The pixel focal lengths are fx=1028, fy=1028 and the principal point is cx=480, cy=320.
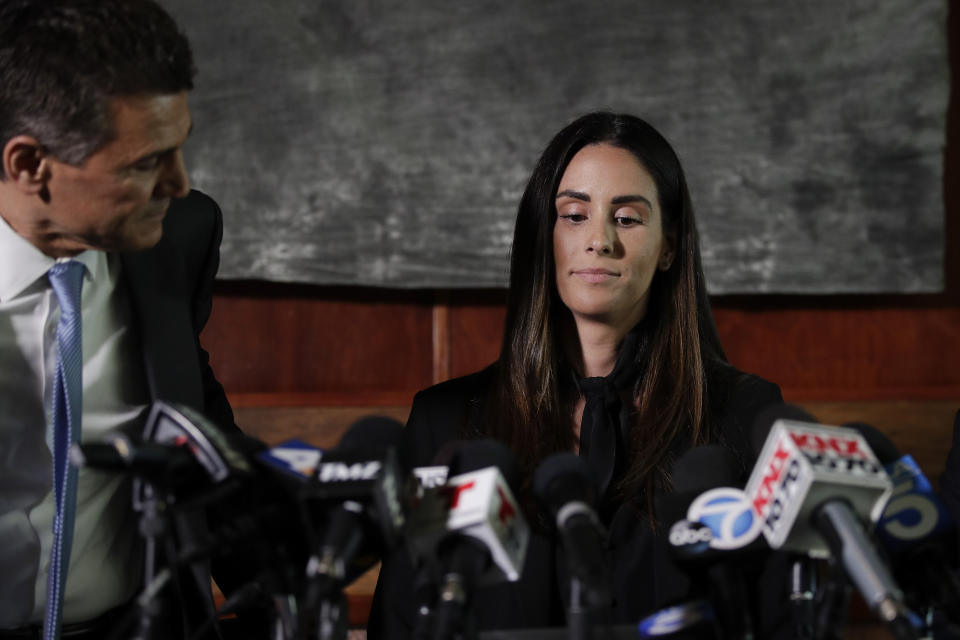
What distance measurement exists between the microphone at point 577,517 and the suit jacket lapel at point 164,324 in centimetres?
50

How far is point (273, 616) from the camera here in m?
0.82

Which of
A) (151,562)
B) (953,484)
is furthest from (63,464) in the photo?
(953,484)

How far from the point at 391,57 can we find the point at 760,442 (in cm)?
161

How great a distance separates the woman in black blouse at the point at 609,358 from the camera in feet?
4.58

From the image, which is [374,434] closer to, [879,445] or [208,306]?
[879,445]

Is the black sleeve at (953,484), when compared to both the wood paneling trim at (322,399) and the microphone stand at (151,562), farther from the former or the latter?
the wood paneling trim at (322,399)

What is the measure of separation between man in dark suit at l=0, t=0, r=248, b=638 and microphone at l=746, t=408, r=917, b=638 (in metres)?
0.66

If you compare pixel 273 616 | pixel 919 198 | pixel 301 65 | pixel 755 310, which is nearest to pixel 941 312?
pixel 919 198

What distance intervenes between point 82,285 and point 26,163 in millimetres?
152

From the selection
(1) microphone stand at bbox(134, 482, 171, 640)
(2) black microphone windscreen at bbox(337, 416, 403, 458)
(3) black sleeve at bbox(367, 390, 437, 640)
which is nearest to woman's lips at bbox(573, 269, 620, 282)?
(3) black sleeve at bbox(367, 390, 437, 640)

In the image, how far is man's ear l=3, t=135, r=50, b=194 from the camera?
1.02m

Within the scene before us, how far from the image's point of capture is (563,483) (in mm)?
838

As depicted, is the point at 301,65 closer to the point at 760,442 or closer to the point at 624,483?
the point at 624,483

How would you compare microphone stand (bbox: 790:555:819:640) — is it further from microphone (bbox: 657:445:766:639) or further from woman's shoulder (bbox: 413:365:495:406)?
woman's shoulder (bbox: 413:365:495:406)
